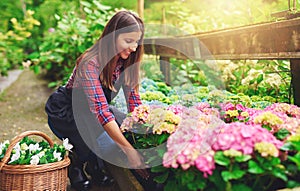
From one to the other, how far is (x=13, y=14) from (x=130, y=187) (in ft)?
22.7

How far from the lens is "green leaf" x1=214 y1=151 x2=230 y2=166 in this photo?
122 cm

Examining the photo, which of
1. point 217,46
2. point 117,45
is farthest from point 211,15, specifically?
point 117,45

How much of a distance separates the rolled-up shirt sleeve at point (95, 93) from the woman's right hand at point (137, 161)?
0.21 m

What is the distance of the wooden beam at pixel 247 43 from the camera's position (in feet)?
6.59

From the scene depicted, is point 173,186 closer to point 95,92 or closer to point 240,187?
point 240,187

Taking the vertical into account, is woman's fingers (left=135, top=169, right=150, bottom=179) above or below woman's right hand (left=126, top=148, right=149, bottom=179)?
below

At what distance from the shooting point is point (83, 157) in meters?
2.25

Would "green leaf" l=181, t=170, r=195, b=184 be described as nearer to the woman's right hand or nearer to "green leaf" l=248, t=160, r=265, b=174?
"green leaf" l=248, t=160, r=265, b=174

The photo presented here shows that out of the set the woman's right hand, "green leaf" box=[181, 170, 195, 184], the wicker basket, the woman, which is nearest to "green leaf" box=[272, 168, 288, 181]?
"green leaf" box=[181, 170, 195, 184]

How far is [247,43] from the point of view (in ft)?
7.98

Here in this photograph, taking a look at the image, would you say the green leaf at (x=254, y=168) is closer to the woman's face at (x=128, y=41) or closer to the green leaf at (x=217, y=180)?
the green leaf at (x=217, y=180)

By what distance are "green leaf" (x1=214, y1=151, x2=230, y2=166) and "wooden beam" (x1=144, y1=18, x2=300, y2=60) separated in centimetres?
98

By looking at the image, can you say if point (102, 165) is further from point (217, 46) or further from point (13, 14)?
point (13, 14)

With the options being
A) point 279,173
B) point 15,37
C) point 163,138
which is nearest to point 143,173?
point 163,138
